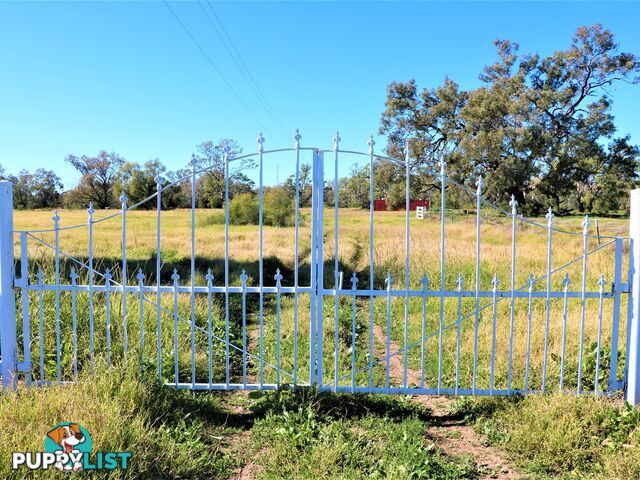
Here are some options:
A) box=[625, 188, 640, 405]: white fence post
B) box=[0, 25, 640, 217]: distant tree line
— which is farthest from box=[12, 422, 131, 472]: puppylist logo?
box=[0, 25, 640, 217]: distant tree line

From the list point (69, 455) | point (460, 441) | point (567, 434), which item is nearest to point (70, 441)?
point (69, 455)

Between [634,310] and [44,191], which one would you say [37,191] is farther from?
[634,310]

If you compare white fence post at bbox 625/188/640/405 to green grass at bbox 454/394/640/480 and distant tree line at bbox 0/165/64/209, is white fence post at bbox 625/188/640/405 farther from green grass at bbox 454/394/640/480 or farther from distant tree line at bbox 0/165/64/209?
distant tree line at bbox 0/165/64/209

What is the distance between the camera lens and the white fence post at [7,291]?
12.4ft

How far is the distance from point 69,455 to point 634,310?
13.9ft

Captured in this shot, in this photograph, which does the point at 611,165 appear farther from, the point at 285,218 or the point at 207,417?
the point at 207,417

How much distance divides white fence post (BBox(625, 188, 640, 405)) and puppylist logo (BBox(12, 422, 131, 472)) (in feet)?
12.6

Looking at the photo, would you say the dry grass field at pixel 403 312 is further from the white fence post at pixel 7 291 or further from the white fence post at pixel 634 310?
the white fence post at pixel 7 291

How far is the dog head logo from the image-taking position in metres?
2.72

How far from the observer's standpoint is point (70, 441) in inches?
112

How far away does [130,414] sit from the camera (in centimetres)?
321

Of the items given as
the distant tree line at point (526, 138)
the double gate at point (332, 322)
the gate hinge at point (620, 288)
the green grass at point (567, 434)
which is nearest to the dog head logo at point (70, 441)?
the double gate at point (332, 322)

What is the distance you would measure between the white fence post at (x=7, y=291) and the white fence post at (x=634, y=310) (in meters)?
5.08

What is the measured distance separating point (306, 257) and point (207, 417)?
35.3ft
